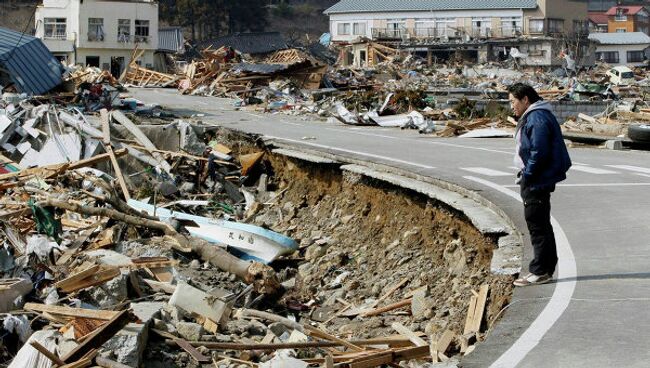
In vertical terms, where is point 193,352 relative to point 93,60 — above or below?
below

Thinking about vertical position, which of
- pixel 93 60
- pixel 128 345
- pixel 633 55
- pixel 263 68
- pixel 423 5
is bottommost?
pixel 128 345

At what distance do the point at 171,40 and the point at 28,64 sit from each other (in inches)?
2286

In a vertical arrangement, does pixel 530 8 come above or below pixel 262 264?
above

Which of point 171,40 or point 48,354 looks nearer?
point 48,354

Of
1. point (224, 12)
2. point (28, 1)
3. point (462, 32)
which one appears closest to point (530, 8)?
point (462, 32)

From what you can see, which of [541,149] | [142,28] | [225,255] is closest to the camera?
[541,149]

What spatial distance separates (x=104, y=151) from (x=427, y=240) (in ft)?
32.8

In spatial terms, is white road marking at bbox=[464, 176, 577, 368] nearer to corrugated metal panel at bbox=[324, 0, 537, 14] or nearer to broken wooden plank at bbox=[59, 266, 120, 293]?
broken wooden plank at bbox=[59, 266, 120, 293]

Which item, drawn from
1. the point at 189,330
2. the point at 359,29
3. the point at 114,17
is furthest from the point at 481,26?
the point at 189,330

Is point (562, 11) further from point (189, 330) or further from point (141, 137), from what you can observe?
point (189, 330)

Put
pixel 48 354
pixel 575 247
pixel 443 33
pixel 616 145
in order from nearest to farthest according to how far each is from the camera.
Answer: pixel 48 354, pixel 575 247, pixel 616 145, pixel 443 33

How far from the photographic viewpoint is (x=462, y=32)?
115688 mm

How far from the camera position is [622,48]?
127m

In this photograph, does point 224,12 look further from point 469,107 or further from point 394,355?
point 394,355
